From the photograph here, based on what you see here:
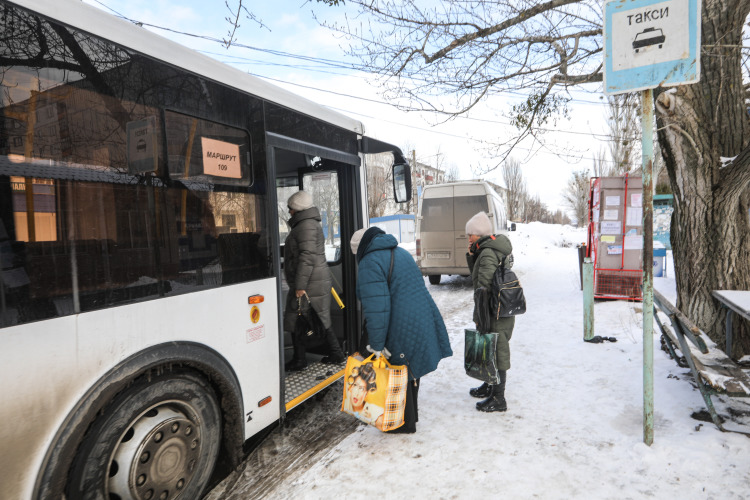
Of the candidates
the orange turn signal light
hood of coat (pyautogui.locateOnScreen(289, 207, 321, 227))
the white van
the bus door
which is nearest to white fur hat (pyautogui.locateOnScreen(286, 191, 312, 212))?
hood of coat (pyautogui.locateOnScreen(289, 207, 321, 227))

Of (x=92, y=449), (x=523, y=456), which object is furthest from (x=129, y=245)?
(x=523, y=456)

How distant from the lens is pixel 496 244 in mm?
3713

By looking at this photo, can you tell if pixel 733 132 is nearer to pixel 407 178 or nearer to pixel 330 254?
pixel 407 178

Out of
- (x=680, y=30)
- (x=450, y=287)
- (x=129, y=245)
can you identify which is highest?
(x=680, y=30)

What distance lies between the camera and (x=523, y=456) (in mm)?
2967

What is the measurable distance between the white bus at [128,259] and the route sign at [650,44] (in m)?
2.39

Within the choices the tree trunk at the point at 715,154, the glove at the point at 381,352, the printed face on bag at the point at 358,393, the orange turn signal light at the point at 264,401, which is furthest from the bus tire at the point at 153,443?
the tree trunk at the point at 715,154

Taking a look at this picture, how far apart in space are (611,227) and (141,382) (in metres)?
8.31

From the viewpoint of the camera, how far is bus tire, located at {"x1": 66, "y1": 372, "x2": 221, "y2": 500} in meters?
1.98

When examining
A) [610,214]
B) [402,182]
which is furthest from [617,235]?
[402,182]

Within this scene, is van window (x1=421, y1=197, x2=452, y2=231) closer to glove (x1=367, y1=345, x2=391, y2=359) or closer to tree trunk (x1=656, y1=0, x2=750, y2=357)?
tree trunk (x1=656, y1=0, x2=750, y2=357)

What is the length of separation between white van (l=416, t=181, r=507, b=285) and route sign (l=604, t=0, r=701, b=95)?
7348 mm

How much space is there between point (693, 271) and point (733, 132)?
1431mm

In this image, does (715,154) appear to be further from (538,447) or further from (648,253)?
(538,447)
